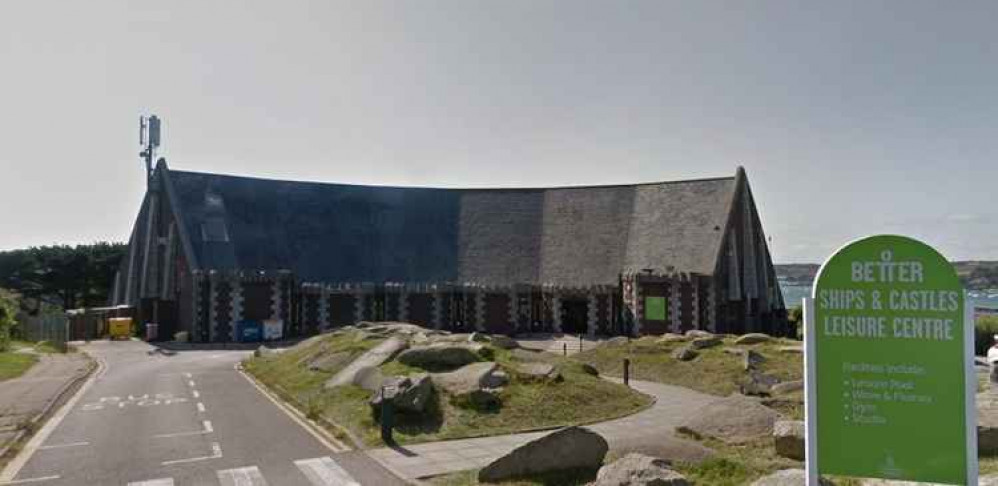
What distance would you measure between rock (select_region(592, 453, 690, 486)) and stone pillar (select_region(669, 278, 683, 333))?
38.0 m

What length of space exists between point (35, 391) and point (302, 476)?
55.8ft

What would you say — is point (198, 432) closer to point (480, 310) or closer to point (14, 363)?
point (14, 363)

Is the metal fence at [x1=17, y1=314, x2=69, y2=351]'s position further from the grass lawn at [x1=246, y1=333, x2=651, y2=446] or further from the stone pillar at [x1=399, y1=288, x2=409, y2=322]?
the grass lawn at [x1=246, y1=333, x2=651, y2=446]

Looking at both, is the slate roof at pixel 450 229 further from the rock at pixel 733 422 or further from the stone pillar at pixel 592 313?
the rock at pixel 733 422

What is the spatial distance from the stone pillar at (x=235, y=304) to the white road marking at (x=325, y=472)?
125 ft

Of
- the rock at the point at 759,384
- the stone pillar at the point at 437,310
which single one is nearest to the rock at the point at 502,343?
the rock at the point at 759,384

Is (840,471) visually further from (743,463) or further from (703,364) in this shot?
(703,364)

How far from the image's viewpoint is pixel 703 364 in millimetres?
28953

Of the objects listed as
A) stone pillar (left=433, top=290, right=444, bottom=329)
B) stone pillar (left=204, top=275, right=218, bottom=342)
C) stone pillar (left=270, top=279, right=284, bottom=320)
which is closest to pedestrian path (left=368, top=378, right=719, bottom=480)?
stone pillar (left=433, top=290, right=444, bottom=329)

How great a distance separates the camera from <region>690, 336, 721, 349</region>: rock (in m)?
32.4

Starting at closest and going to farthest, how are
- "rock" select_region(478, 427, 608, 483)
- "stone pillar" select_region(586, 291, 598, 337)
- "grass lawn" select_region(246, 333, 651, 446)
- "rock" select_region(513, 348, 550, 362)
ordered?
"rock" select_region(478, 427, 608, 483) → "grass lawn" select_region(246, 333, 651, 446) → "rock" select_region(513, 348, 550, 362) → "stone pillar" select_region(586, 291, 598, 337)

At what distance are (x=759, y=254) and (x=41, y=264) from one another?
87147mm

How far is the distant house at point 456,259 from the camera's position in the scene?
49.8 m

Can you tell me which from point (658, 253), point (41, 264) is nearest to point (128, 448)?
point (658, 253)
